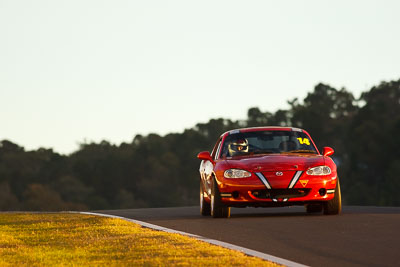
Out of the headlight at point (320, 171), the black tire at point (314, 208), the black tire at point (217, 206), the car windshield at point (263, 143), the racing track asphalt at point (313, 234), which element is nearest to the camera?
the racing track asphalt at point (313, 234)

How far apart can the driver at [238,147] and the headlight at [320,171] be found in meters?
1.59

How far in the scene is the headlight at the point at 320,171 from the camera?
50.9 feet

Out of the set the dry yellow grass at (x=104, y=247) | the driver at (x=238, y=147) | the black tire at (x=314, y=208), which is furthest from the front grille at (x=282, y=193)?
the dry yellow grass at (x=104, y=247)

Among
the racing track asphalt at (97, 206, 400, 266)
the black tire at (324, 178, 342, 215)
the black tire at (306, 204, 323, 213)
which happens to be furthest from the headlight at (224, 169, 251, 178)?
the black tire at (306, 204, 323, 213)

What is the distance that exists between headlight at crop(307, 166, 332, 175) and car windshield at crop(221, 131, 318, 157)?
1.04m

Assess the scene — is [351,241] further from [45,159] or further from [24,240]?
[45,159]

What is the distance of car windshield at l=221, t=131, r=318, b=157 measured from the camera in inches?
658

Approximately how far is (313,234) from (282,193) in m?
2.85

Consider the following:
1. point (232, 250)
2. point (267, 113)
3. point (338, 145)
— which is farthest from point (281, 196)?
point (267, 113)

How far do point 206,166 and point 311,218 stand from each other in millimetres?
2774

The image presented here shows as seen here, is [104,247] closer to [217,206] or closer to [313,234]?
[313,234]

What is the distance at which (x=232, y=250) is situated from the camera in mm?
10633

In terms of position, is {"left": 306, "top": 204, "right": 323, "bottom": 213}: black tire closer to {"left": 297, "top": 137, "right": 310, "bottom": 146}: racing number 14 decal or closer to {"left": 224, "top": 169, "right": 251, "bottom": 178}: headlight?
{"left": 297, "top": 137, "right": 310, "bottom": 146}: racing number 14 decal

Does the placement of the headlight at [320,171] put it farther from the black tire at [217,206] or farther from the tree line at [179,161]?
the tree line at [179,161]
